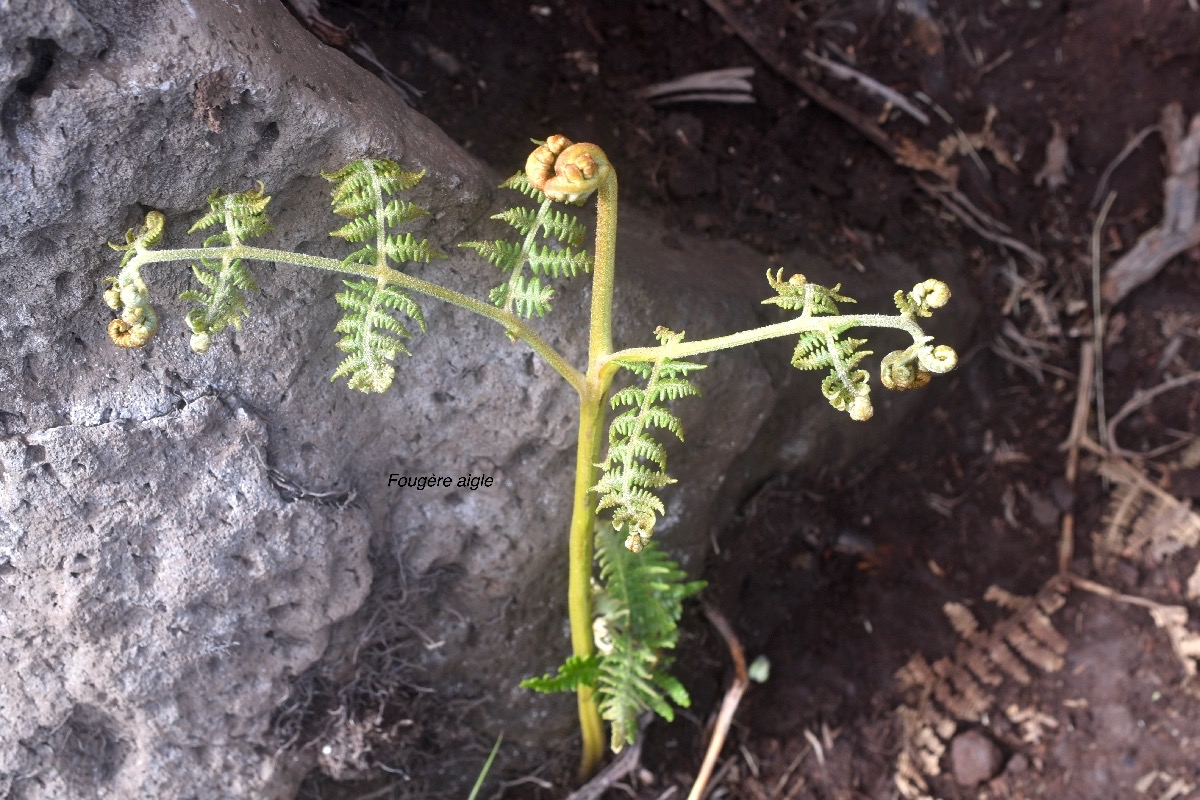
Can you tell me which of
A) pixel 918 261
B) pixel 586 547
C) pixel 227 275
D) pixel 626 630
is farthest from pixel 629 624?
pixel 918 261

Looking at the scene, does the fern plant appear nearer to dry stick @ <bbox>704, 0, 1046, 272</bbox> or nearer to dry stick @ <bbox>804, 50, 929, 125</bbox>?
dry stick @ <bbox>704, 0, 1046, 272</bbox>

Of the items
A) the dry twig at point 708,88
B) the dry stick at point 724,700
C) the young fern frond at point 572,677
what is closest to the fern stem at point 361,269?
the young fern frond at point 572,677

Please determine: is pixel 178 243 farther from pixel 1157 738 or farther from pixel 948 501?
pixel 1157 738

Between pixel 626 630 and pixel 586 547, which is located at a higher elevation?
pixel 586 547

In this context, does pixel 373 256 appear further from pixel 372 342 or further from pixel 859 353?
pixel 859 353

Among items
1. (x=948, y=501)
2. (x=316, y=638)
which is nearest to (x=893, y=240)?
(x=948, y=501)

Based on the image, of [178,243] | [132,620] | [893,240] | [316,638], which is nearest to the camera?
[178,243]

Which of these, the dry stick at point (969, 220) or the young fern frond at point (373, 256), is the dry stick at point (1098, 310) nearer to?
the dry stick at point (969, 220)
